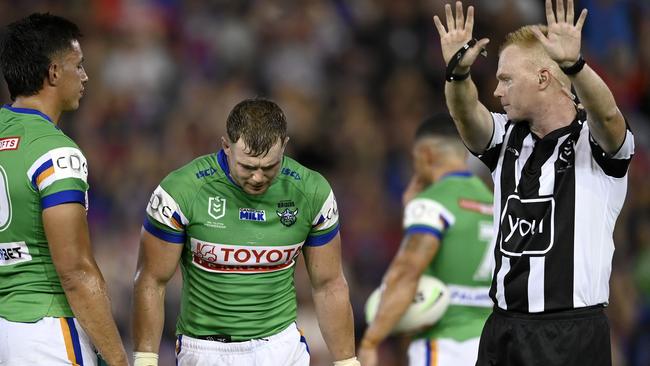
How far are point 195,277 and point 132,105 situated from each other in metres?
A: 6.26

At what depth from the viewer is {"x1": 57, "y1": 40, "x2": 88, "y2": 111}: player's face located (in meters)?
5.01

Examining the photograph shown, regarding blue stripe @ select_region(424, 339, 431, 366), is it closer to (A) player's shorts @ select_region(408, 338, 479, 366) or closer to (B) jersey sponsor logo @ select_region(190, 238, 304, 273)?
(A) player's shorts @ select_region(408, 338, 479, 366)

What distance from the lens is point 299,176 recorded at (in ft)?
17.9

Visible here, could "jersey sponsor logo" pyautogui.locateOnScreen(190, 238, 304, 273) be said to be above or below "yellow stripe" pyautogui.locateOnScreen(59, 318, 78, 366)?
above

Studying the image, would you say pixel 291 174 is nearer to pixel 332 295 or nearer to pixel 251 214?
pixel 251 214

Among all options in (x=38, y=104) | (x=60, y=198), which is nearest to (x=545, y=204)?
(x=60, y=198)

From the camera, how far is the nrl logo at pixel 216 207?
5258 mm

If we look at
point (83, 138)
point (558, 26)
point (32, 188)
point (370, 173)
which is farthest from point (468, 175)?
point (83, 138)

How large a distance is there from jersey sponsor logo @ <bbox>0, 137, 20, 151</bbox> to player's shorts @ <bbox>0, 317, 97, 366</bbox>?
770 millimetres

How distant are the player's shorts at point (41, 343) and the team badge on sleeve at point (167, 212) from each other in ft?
2.15

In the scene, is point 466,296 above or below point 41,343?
above

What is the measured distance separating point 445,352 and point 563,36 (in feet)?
9.76

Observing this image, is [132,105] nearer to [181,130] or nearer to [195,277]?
[181,130]

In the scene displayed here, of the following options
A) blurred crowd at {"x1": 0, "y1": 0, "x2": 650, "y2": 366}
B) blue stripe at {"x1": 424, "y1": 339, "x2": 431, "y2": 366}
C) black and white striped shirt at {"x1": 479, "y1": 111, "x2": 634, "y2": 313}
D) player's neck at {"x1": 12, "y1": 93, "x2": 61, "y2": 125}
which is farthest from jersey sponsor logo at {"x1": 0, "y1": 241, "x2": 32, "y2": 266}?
blurred crowd at {"x1": 0, "y1": 0, "x2": 650, "y2": 366}
